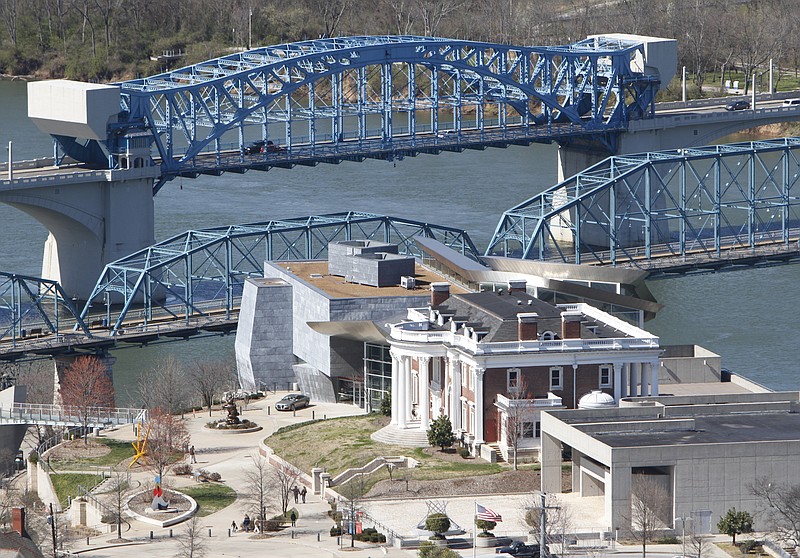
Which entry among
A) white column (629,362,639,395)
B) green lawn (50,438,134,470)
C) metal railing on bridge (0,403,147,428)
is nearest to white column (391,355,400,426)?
white column (629,362,639,395)

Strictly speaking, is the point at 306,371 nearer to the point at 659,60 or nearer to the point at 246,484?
the point at 246,484

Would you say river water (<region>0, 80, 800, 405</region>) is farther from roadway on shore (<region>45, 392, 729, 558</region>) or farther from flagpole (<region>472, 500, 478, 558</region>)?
flagpole (<region>472, 500, 478, 558</region>)

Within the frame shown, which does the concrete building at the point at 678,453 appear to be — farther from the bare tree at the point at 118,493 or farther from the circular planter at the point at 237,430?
the circular planter at the point at 237,430

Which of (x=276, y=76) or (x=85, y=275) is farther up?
(x=276, y=76)

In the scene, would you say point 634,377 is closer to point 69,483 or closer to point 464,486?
point 464,486

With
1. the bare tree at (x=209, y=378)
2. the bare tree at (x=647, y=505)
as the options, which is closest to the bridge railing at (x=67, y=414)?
the bare tree at (x=209, y=378)

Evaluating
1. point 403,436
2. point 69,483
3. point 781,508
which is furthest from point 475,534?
point 69,483

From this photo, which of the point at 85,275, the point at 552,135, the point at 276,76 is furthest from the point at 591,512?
the point at 552,135
